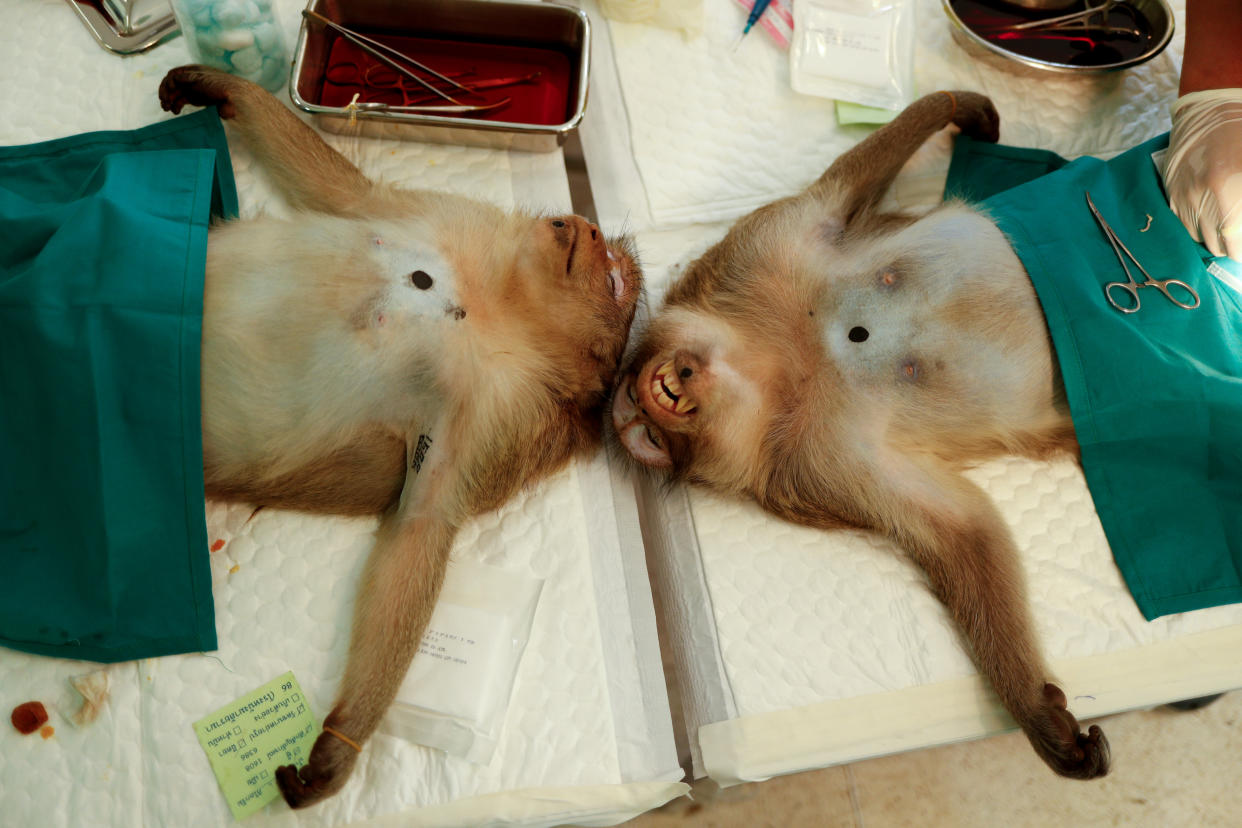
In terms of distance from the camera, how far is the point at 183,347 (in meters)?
1.55

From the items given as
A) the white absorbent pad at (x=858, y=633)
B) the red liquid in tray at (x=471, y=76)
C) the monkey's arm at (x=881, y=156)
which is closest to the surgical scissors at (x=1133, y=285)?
the white absorbent pad at (x=858, y=633)

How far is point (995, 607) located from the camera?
1716 mm

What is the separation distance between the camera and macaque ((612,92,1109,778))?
1739 millimetres

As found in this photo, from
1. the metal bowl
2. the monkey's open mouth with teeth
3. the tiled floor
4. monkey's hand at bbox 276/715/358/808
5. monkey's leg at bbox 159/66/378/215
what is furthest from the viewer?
the metal bowl

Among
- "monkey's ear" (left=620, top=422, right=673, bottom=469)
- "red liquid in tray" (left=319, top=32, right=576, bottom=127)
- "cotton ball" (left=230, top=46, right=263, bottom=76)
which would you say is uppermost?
"cotton ball" (left=230, top=46, right=263, bottom=76)

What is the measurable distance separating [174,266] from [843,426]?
141cm

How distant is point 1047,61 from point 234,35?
227 cm

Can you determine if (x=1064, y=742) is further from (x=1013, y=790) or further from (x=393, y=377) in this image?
(x=393, y=377)

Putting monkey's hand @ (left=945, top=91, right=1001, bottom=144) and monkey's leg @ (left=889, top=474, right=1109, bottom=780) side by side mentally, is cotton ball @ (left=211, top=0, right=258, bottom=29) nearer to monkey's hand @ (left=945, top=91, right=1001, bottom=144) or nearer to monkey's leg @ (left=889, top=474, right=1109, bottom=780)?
monkey's hand @ (left=945, top=91, right=1001, bottom=144)

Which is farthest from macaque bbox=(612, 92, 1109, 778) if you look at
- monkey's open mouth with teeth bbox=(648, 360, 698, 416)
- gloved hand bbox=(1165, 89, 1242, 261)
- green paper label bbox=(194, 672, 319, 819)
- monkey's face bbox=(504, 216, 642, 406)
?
green paper label bbox=(194, 672, 319, 819)

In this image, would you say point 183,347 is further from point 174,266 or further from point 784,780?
point 784,780

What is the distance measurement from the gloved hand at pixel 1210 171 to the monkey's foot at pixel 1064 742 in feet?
3.58

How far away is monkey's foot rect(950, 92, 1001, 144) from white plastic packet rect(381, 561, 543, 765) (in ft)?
5.57

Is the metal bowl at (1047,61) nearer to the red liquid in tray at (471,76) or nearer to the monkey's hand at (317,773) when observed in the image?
the red liquid in tray at (471,76)
